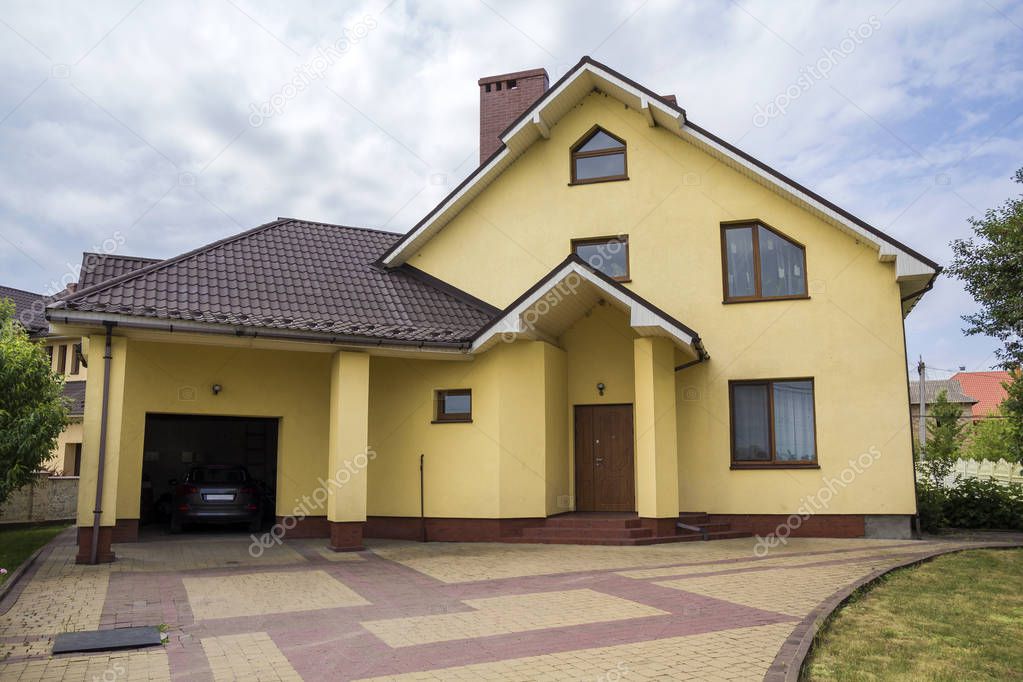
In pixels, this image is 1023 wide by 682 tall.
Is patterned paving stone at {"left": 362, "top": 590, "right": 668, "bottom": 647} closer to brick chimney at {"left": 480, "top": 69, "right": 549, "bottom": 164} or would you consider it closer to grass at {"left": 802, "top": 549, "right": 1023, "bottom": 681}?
grass at {"left": 802, "top": 549, "right": 1023, "bottom": 681}

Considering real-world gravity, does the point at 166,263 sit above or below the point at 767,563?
above

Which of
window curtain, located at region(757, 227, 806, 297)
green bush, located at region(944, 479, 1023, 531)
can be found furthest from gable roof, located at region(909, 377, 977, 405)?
window curtain, located at region(757, 227, 806, 297)

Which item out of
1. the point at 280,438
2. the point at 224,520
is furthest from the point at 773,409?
the point at 224,520

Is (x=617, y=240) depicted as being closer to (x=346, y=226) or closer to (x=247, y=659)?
(x=346, y=226)

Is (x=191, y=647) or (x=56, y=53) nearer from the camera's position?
(x=191, y=647)

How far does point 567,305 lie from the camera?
1394 centimetres

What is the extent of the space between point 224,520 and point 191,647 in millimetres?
8746

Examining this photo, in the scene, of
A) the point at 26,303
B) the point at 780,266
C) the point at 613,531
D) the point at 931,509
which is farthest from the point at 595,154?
the point at 26,303

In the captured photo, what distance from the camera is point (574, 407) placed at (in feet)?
49.8

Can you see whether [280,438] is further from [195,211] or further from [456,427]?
[195,211]

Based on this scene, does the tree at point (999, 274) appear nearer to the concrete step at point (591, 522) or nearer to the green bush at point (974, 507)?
the green bush at point (974, 507)

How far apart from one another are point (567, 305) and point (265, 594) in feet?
24.6

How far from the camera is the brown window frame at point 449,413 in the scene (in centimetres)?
1389

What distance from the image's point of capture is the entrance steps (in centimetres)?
1273
